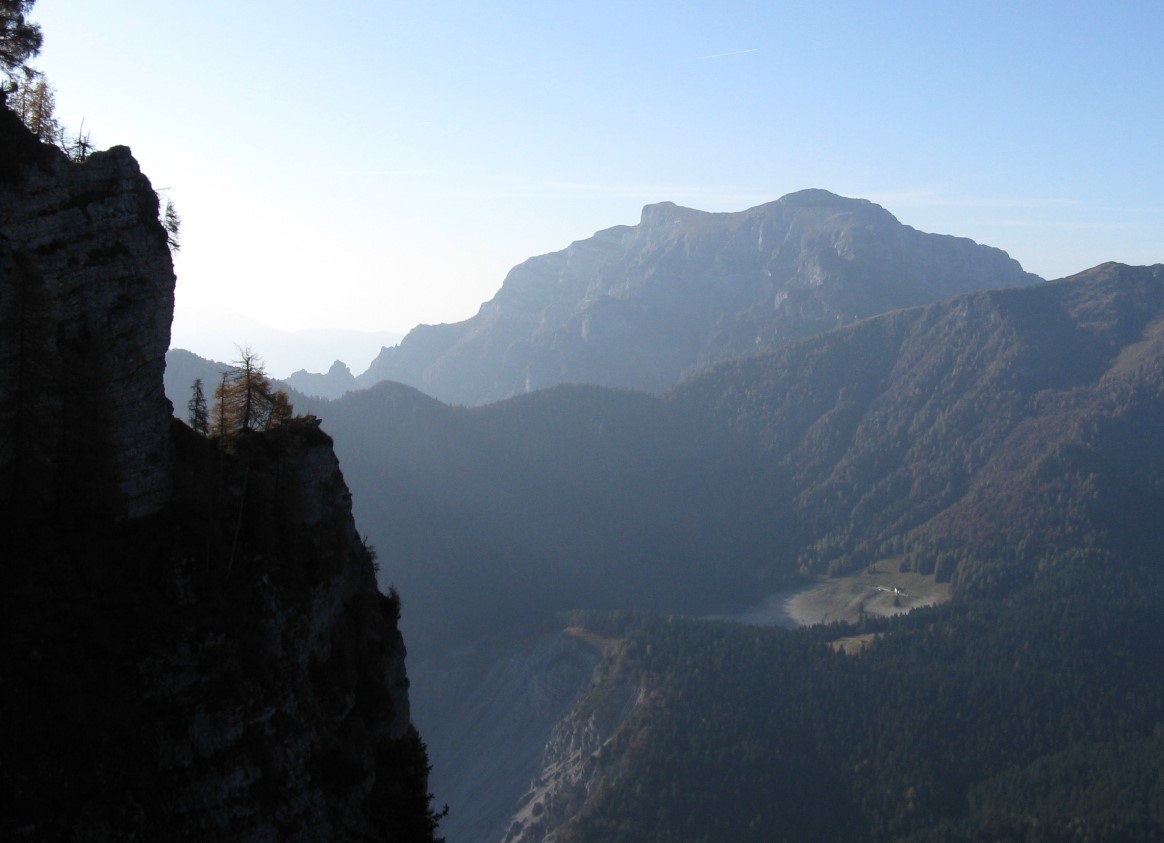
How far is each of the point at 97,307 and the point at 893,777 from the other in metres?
115

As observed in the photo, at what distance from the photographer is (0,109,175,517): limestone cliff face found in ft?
75.4

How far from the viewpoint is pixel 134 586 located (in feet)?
76.5

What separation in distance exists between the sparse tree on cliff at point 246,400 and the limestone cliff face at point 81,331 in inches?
95.6

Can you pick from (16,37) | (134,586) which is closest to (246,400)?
(134,586)

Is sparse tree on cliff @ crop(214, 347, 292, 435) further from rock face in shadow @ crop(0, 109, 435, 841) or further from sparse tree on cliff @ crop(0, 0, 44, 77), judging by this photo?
sparse tree on cliff @ crop(0, 0, 44, 77)

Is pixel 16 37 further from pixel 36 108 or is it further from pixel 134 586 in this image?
pixel 134 586

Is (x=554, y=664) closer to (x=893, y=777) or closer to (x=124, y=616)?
(x=893, y=777)

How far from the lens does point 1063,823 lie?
10150 cm

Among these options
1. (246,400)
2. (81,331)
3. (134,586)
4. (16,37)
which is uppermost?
(16,37)

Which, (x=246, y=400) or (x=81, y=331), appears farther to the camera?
(x=246, y=400)

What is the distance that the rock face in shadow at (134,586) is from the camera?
66.9 ft

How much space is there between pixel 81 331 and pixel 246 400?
5.45 m

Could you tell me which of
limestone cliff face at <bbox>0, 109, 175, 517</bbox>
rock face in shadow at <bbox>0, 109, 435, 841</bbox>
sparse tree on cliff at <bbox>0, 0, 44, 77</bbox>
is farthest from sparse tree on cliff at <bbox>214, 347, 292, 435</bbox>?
sparse tree on cliff at <bbox>0, 0, 44, 77</bbox>

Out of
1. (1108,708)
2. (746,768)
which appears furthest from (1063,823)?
(1108,708)
